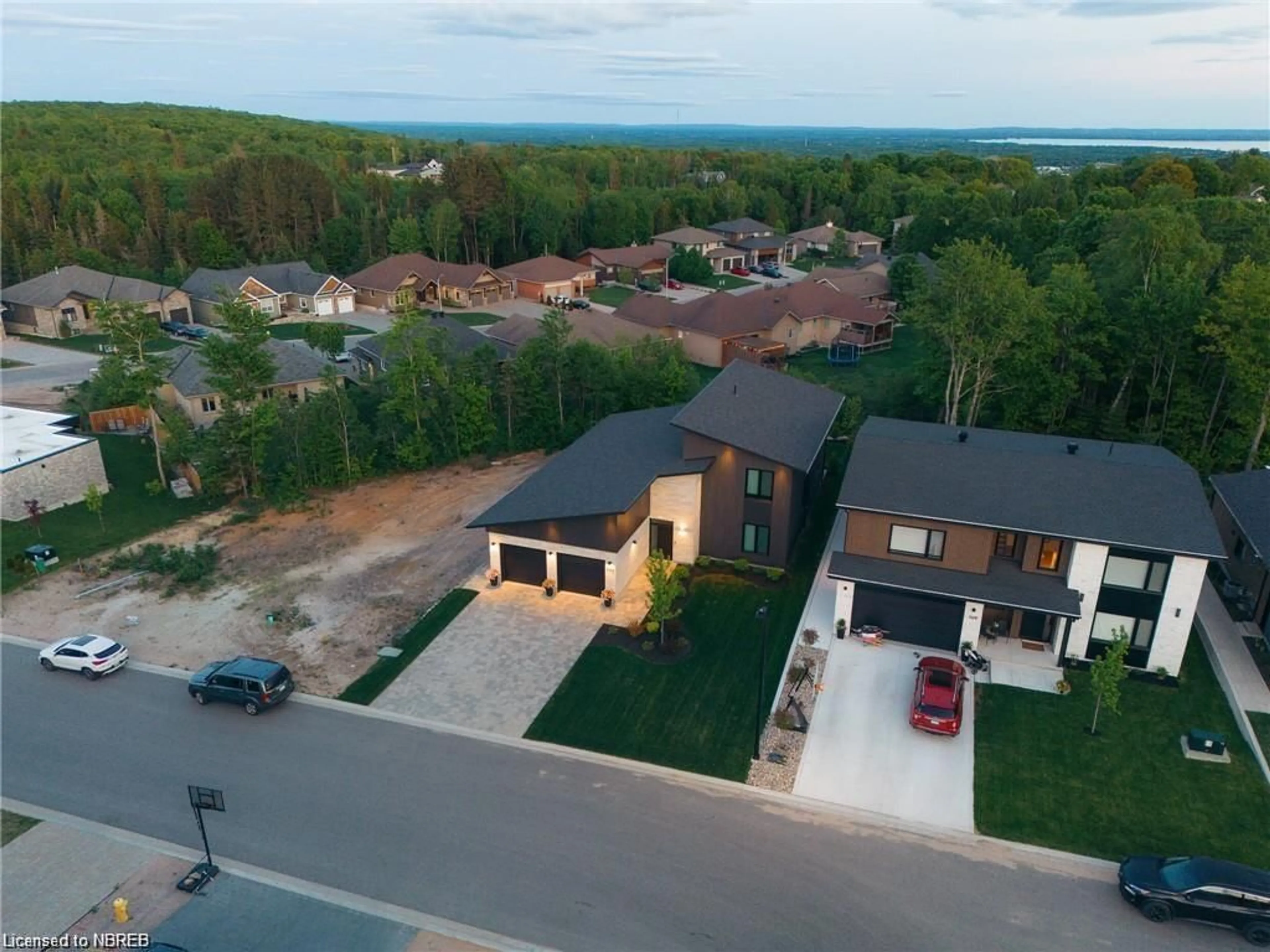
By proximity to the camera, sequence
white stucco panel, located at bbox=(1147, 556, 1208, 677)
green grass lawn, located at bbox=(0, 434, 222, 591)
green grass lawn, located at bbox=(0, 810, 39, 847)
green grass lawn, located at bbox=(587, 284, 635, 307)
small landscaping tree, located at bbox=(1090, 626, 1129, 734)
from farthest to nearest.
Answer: green grass lawn, located at bbox=(587, 284, 635, 307)
green grass lawn, located at bbox=(0, 434, 222, 591)
white stucco panel, located at bbox=(1147, 556, 1208, 677)
small landscaping tree, located at bbox=(1090, 626, 1129, 734)
green grass lawn, located at bbox=(0, 810, 39, 847)

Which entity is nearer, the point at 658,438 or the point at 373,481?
the point at 658,438

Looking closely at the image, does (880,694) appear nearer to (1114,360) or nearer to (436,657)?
(436,657)

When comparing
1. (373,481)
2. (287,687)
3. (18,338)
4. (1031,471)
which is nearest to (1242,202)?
(1031,471)

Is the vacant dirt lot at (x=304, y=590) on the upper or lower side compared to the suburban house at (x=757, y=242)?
lower

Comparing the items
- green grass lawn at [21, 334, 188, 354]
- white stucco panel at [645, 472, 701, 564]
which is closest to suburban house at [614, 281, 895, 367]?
white stucco panel at [645, 472, 701, 564]

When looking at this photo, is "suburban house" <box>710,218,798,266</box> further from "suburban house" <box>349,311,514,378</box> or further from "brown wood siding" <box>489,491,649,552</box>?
"brown wood siding" <box>489,491,649,552</box>

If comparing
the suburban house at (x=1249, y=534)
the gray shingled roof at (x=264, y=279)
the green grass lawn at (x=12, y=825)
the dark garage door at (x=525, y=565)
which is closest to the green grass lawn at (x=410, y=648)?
the dark garage door at (x=525, y=565)

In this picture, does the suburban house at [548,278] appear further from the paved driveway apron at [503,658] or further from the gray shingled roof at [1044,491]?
the gray shingled roof at [1044,491]
